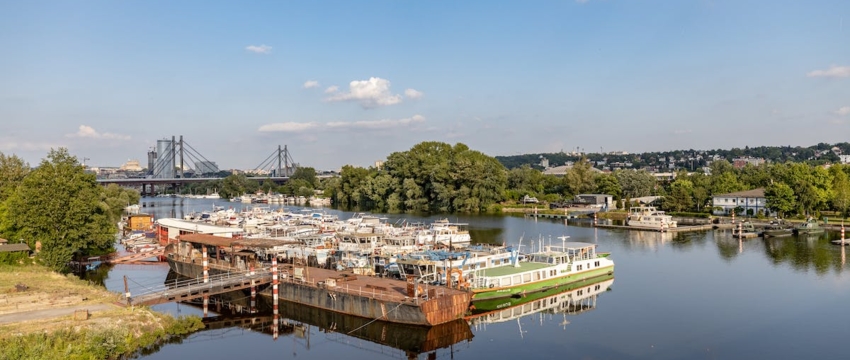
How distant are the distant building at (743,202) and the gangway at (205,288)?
57608mm

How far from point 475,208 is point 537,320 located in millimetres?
62503

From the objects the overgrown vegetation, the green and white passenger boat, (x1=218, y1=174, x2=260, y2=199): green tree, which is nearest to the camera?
the overgrown vegetation

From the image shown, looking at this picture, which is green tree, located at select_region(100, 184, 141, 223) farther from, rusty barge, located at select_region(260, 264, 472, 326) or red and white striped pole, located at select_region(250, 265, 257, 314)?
rusty barge, located at select_region(260, 264, 472, 326)

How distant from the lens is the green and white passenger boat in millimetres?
31188

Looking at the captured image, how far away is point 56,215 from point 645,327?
34.2m

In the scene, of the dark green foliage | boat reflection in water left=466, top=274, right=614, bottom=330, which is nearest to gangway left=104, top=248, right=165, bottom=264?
boat reflection in water left=466, top=274, right=614, bottom=330

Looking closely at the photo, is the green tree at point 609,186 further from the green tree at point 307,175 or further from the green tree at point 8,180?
the green tree at point 307,175

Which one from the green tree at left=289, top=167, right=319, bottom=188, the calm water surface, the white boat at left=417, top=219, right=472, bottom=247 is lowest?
the calm water surface

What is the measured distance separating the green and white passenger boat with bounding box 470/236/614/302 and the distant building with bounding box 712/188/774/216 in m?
38.5

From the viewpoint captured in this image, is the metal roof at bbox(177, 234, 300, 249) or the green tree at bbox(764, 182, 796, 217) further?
the green tree at bbox(764, 182, 796, 217)

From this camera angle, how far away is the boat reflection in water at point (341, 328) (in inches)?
966

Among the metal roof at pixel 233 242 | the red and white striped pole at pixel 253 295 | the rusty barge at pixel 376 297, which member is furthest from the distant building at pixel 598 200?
the red and white striped pole at pixel 253 295

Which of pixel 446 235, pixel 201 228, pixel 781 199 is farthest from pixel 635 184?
pixel 201 228

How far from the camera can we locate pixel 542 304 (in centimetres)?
3147
